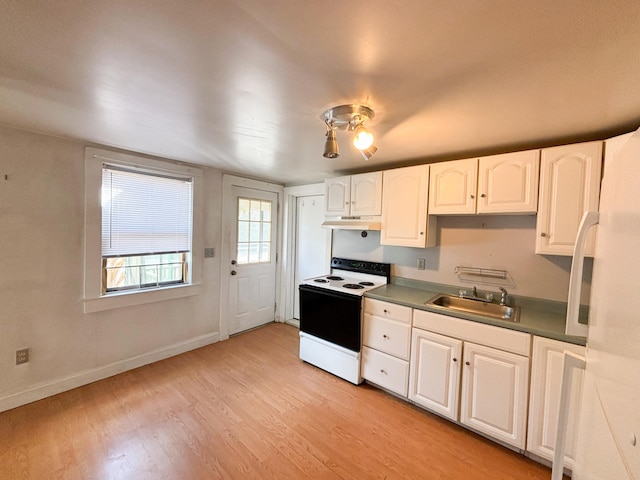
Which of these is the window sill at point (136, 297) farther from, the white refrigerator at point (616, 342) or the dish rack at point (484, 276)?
the white refrigerator at point (616, 342)

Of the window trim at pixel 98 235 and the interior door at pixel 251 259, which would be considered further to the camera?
the interior door at pixel 251 259

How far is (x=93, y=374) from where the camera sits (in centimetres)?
245

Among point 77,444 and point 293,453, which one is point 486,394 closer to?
point 293,453

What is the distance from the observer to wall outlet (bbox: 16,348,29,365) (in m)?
2.09

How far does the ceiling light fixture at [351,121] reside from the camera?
1.47 metres

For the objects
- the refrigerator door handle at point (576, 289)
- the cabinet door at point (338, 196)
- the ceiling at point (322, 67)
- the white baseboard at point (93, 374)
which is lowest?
the white baseboard at point (93, 374)

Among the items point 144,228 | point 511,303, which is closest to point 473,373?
point 511,303

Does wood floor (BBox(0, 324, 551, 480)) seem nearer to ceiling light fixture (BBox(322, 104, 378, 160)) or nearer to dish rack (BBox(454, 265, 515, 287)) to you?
dish rack (BBox(454, 265, 515, 287))

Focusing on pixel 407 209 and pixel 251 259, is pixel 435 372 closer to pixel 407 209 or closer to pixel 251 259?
pixel 407 209

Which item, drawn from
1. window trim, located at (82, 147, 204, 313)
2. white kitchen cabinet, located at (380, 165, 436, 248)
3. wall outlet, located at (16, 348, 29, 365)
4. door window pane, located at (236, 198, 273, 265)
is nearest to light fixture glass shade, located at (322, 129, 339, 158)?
white kitchen cabinet, located at (380, 165, 436, 248)

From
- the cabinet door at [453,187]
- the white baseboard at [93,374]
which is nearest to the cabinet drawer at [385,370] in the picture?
the cabinet door at [453,187]

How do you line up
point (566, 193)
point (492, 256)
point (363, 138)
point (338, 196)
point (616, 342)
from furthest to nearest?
point (338, 196) < point (492, 256) < point (566, 193) < point (363, 138) < point (616, 342)

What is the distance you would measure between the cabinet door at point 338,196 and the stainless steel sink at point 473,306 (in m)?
1.28

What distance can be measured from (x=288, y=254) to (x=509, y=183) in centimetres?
289
